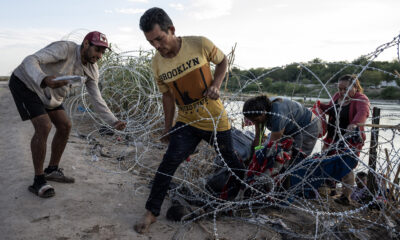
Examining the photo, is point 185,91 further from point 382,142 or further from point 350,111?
point 350,111

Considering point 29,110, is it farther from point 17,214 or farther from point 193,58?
point 193,58

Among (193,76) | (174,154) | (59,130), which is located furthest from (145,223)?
(59,130)

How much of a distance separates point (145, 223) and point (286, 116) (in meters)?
1.63

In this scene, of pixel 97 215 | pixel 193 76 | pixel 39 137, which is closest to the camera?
pixel 193 76

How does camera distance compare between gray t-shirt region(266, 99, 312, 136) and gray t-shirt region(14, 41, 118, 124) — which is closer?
gray t-shirt region(14, 41, 118, 124)

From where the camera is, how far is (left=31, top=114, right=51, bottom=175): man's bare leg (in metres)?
2.45

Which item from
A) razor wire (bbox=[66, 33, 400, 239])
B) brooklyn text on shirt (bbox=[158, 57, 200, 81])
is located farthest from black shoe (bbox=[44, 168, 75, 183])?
brooklyn text on shirt (bbox=[158, 57, 200, 81])

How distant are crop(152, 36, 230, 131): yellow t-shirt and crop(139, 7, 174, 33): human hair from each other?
0.21 metres

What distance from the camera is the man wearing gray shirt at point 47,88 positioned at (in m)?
2.40

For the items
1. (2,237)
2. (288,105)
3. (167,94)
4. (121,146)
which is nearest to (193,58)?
(167,94)

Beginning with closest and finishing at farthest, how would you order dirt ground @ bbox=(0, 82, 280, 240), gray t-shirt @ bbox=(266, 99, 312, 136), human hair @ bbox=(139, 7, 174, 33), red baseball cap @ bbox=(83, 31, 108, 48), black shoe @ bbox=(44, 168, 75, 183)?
human hair @ bbox=(139, 7, 174, 33) < dirt ground @ bbox=(0, 82, 280, 240) < red baseball cap @ bbox=(83, 31, 108, 48) < gray t-shirt @ bbox=(266, 99, 312, 136) < black shoe @ bbox=(44, 168, 75, 183)

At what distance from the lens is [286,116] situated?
2732 mm

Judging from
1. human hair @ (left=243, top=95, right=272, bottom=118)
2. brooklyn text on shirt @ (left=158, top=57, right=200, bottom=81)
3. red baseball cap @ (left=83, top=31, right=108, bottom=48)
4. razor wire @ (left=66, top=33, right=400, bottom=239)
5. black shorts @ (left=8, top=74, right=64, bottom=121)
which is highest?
red baseball cap @ (left=83, top=31, right=108, bottom=48)

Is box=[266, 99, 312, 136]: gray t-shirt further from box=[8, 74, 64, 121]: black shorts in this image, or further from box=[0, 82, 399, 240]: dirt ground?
box=[8, 74, 64, 121]: black shorts
